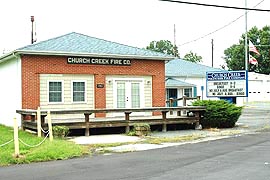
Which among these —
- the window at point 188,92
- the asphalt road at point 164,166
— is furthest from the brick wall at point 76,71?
the window at point 188,92

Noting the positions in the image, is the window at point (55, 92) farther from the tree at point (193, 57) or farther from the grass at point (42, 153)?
the tree at point (193, 57)

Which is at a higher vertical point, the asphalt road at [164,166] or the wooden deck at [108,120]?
the wooden deck at [108,120]

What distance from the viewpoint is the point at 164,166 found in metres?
10.9

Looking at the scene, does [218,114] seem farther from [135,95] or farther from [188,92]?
[188,92]

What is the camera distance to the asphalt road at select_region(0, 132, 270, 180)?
9.59 m

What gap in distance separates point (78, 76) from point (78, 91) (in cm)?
81

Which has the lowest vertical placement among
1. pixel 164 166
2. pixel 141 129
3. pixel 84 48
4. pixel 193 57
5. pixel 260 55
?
pixel 164 166

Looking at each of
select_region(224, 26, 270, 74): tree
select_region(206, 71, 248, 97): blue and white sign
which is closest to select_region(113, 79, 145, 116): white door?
select_region(206, 71, 248, 97): blue and white sign

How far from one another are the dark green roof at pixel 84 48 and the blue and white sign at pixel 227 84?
2959 millimetres

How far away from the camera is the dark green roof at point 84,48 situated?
22.6 meters

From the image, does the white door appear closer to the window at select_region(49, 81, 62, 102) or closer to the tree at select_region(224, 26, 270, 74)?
the window at select_region(49, 81, 62, 102)

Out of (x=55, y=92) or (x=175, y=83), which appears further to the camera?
(x=175, y=83)

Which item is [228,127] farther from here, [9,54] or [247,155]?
[9,54]

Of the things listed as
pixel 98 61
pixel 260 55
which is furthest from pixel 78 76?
pixel 260 55
